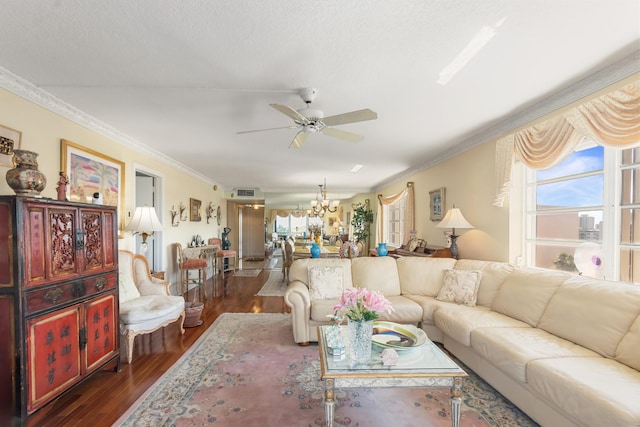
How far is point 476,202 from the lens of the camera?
4129 millimetres

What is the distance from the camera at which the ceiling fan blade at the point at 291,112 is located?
228cm

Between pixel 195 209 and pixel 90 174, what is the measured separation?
3.39 metres

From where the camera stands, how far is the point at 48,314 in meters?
2.00

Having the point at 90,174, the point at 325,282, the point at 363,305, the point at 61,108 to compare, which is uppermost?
the point at 61,108

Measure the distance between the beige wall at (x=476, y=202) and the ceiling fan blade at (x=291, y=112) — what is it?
8.62ft

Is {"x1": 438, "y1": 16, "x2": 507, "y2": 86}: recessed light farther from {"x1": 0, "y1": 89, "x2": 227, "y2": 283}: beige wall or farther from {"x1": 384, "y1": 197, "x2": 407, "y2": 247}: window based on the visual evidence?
{"x1": 384, "y1": 197, "x2": 407, "y2": 247}: window

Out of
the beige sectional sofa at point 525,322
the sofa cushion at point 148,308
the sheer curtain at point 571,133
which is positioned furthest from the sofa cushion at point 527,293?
the sofa cushion at point 148,308

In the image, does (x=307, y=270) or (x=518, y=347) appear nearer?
(x=518, y=347)

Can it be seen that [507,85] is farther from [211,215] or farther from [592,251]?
[211,215]

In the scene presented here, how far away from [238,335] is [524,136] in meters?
3.84

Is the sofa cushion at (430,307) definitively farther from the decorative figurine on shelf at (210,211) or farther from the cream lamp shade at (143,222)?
the decorative figurine on shelf at (210,211)

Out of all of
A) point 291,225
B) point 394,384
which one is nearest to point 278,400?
point 394,384

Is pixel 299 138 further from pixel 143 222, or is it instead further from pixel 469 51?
pixel 143 222

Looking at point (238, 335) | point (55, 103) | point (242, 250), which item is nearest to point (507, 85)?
point (238, 335)
